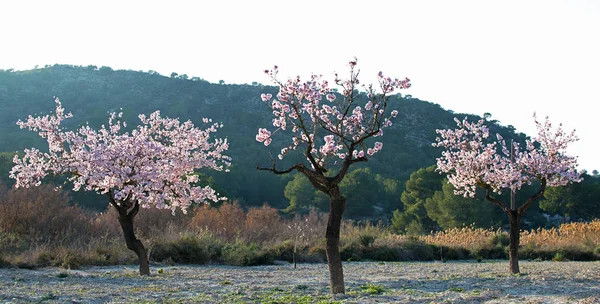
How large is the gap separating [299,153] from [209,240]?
6283 mm

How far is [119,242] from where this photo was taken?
1662 cm

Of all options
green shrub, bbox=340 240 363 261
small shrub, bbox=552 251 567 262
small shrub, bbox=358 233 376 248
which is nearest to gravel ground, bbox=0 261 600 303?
green shrub, bbox=340 240 363 261

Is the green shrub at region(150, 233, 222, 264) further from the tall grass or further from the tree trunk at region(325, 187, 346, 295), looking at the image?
the tree trunk at region(325, 187, 346, 295)

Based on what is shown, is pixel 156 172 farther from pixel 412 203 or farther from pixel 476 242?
pixel 412 203

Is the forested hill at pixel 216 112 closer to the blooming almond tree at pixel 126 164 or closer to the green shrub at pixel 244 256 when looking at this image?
the green shrub at pixel 244 256

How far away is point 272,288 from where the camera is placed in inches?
388

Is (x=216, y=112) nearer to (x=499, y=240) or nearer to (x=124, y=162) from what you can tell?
(x=499, y=240)

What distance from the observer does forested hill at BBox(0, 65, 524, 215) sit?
44969 millimetres

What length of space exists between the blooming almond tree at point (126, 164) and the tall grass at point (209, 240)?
113 inches

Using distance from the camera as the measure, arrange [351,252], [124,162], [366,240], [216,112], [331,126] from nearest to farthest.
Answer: [331,126] < [124,162] < [351,252] < [366,240] < [216,112]

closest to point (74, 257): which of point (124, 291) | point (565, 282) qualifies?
point (124, 291)

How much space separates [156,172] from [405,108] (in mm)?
57565

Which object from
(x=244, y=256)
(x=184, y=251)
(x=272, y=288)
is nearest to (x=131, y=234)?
(x=272, y=288)

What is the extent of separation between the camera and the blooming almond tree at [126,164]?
35.4ft
